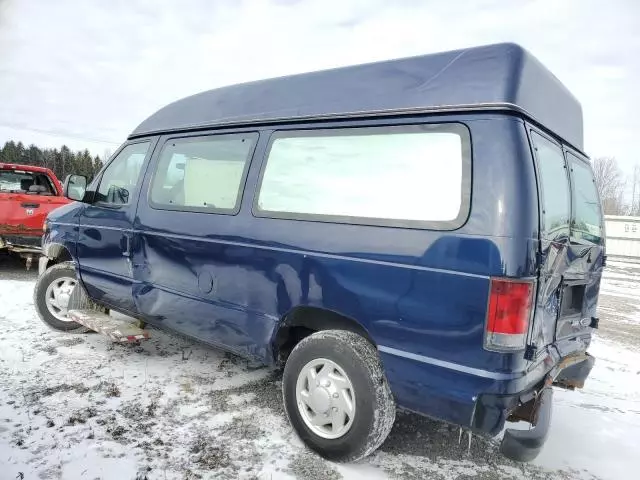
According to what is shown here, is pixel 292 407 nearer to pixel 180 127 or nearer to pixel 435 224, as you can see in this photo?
pixel 435 224

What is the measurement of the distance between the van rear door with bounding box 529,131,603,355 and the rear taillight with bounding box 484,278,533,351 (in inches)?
5.7

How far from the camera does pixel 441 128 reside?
8.35 ft

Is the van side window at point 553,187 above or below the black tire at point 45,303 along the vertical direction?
above

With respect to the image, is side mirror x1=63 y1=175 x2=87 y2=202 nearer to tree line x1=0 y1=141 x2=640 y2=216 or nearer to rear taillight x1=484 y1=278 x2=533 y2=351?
rear taillight x1=484 y1=278 x2=533 y2=351

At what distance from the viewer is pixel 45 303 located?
501cm

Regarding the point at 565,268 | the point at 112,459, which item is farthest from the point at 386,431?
the point at 112,459

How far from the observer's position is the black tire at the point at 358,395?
8.59ft

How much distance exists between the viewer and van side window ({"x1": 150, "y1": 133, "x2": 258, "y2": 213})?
3.45m

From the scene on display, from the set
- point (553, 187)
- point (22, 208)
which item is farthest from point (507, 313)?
point (22, 208)

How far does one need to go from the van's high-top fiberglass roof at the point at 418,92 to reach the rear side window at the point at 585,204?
194mm

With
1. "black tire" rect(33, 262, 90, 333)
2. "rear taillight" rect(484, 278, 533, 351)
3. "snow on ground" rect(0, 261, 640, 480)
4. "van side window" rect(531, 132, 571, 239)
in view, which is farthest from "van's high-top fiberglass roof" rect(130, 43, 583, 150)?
"black tire" rect(33, 262, 90, 333)

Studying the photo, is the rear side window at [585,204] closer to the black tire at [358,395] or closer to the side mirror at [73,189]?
the black tire at [358,395]

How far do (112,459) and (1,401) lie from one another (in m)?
1.21

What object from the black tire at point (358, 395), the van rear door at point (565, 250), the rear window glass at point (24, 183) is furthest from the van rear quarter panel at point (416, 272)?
the rear window glass at point (24, 183)
